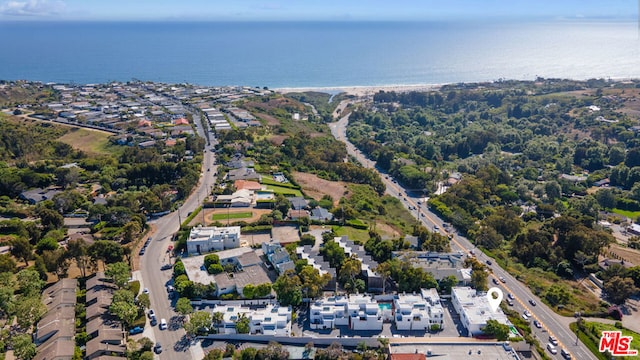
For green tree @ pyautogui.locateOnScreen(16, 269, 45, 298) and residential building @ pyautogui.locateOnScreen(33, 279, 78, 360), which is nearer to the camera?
residential building @ pyautogui.locateOnScreen(33, 279, 78, 360)

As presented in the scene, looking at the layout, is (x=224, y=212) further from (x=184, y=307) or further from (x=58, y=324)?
(x=58, y=324)

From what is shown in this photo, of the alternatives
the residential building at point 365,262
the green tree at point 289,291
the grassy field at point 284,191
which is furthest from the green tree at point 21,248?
the residential building at point 365,262

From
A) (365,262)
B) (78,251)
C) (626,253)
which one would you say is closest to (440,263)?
(365,262)

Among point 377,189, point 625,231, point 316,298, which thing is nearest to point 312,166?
point 377,189

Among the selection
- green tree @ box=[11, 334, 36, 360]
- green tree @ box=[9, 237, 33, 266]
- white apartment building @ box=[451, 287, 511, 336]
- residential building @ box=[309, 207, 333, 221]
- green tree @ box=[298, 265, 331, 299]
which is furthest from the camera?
residential building @ box=[309, 207, 333, 221]

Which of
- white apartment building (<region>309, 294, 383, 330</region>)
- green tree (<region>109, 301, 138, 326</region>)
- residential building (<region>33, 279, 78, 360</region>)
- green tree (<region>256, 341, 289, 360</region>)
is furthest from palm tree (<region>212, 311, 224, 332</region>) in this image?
residential building (<region>33, 279, 78, 360</region>)

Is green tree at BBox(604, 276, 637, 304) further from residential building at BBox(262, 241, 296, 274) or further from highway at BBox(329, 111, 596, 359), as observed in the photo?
residential building at BBox(262, 241, 296, 274)

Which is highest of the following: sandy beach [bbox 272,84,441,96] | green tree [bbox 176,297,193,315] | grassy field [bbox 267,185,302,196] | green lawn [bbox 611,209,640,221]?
sandy beach [bbox 272,84,441,96]
